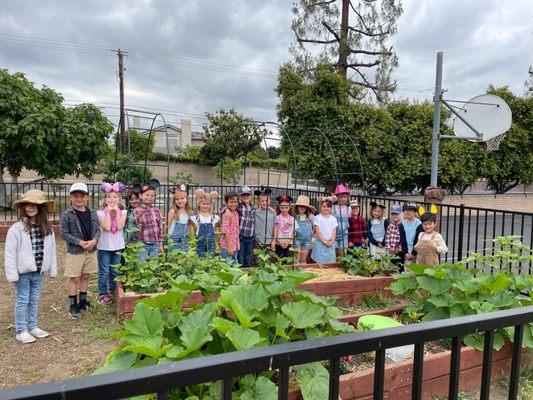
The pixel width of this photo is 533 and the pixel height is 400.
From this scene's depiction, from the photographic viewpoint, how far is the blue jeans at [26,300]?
12.3 ft

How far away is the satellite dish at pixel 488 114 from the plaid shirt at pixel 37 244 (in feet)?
25.9

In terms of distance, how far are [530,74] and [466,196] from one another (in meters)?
8.88

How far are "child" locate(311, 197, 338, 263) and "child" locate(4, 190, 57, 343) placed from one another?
3.43m

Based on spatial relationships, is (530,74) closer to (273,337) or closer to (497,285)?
(497,285)

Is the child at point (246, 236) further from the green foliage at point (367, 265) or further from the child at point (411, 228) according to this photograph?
the child at point (411, 228)

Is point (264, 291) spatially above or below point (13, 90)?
below

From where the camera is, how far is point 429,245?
15.8 feet

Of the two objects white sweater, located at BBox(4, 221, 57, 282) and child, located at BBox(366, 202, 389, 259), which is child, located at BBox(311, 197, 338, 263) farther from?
white sweater, located at BBox(4, 221, 57, 282)

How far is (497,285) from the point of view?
125 inches

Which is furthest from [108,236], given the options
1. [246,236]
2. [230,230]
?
[246,236]

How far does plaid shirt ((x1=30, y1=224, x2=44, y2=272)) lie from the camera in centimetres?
384

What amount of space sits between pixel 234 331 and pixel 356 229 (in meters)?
4.81

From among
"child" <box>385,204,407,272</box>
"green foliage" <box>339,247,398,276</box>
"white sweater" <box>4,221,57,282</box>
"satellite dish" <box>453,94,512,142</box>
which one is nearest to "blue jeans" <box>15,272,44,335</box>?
"white sweater" <box>4,221,57,282</box>

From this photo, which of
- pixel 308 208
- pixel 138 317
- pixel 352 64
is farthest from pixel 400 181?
pixel 138 317
